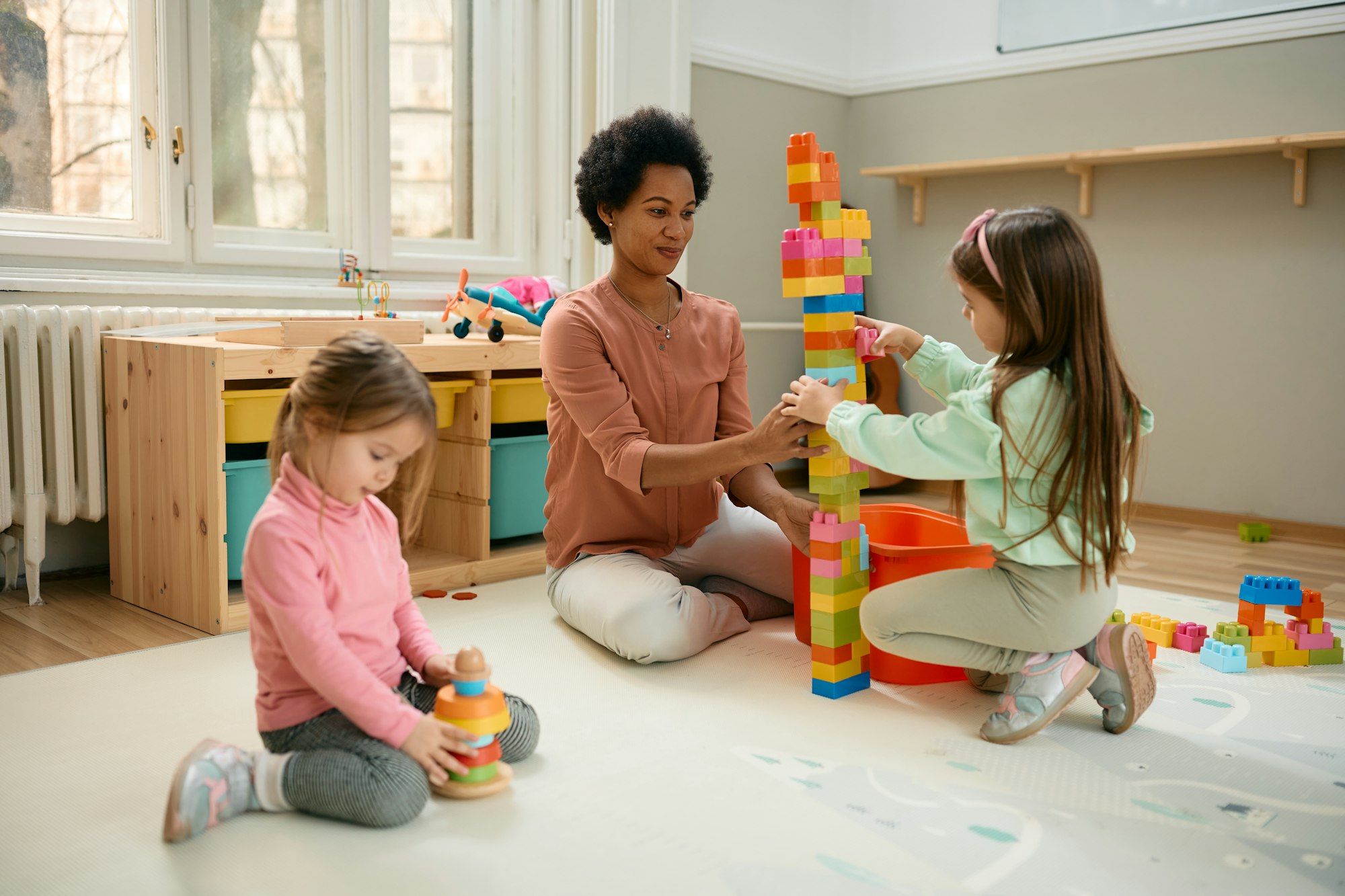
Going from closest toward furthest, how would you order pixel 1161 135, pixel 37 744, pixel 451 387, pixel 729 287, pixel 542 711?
pixel 37 744, pixel 542 711, pixel 451 387, pixel 1161 135, pixel 729 287

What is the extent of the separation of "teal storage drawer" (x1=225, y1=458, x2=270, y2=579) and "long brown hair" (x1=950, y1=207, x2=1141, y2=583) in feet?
4.92

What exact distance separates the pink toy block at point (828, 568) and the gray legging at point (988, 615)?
0.07m

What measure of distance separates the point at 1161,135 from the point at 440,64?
7.35ft

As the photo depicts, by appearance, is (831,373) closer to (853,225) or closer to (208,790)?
(853,225)

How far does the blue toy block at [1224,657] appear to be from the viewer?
2023 millimetres

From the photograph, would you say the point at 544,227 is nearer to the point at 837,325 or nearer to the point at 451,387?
the point at 451,387

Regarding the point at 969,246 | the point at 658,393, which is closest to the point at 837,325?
the point at 969,246

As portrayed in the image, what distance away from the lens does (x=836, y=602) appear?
5.97ft

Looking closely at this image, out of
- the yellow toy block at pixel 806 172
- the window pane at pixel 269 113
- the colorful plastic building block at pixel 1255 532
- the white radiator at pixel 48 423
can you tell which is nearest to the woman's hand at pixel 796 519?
the yellow toy block at pixel 806 172

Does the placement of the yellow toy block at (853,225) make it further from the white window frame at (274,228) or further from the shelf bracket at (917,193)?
the shelf bracket at (917,193)

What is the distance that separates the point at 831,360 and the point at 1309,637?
1098 mm

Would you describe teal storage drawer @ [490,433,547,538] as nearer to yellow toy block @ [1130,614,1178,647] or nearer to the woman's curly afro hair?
the woman's curly afro hair

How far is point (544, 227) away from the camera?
3.53 m

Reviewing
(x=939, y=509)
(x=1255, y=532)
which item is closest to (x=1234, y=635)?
(x=1255, y=532)
